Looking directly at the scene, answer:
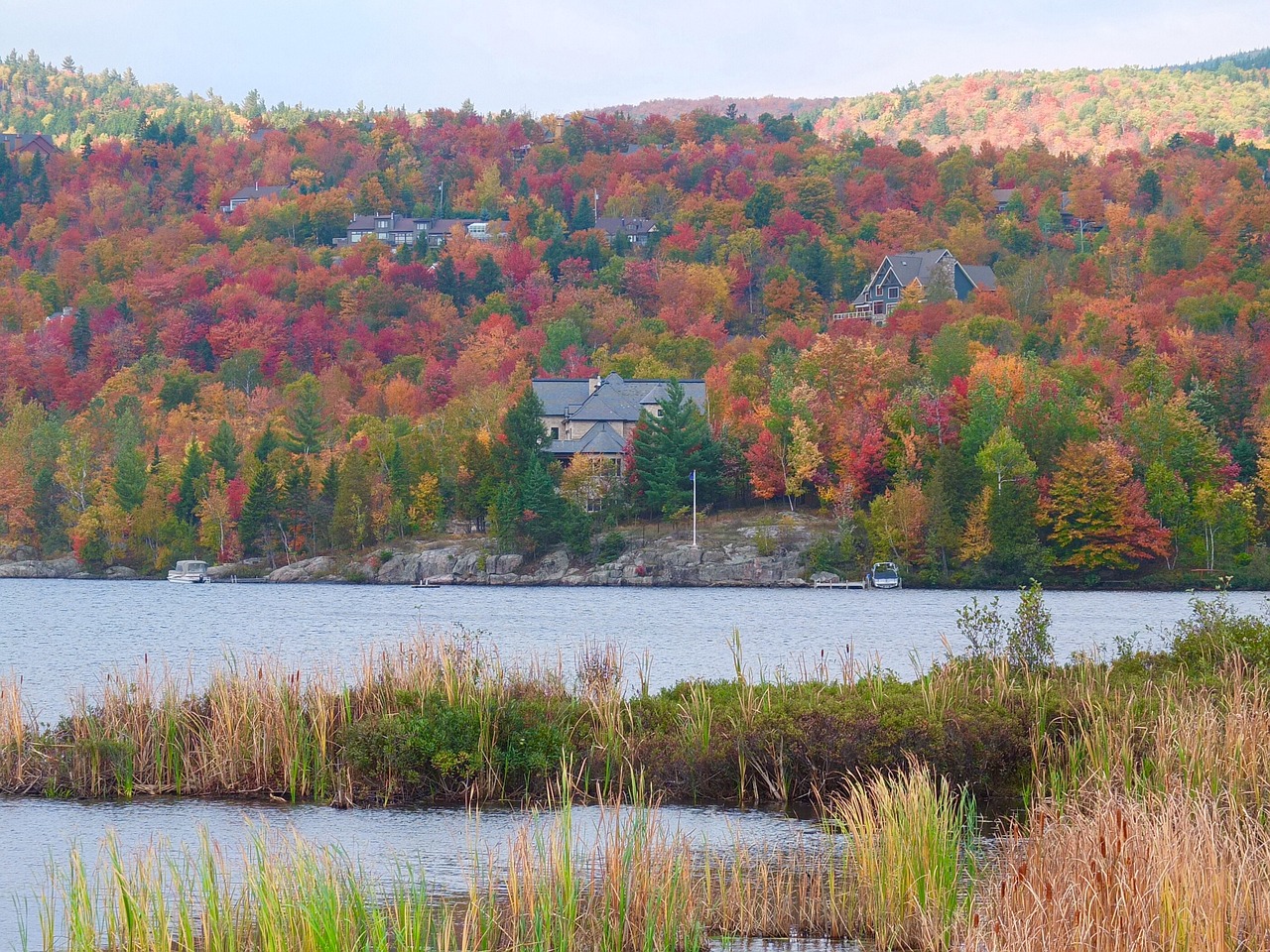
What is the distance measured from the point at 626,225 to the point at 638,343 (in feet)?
125

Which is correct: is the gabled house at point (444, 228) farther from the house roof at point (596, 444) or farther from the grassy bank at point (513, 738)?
the grassy bank at point (513, 738)

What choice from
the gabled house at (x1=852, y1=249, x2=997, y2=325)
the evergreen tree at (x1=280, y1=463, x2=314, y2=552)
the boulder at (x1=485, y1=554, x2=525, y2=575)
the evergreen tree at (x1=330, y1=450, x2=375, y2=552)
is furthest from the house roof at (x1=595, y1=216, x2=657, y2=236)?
the boulder at (x1=485, y1=554, x2=525, y2=575)

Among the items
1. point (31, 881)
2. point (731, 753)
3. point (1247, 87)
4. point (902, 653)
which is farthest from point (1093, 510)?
point (1247, 87)

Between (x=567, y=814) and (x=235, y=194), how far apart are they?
17648cm

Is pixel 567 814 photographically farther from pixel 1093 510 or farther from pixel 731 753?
pixel 1093 510

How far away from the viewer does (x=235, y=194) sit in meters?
176

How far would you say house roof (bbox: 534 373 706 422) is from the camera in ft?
327

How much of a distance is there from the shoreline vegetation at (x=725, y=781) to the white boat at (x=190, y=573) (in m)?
72.4

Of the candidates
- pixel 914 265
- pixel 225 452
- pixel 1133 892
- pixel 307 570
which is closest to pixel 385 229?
pixel 914 265

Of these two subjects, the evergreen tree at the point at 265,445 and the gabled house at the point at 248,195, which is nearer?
the evergreen tree at the point at 265,445

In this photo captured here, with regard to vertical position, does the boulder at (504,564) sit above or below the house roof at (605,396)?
below

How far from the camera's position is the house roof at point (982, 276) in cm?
12975

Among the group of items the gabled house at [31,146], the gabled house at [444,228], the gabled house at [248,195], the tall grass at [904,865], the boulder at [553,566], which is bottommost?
the boulder at [553,566]

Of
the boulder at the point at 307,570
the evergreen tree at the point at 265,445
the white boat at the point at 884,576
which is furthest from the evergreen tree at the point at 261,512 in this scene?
the white boat at the point at 884,576
